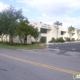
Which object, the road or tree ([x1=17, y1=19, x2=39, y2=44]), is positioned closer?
the road

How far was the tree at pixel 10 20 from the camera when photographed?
117ft

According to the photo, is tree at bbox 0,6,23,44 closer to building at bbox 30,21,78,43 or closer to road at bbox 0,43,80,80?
building at bbox 30,21,78,43

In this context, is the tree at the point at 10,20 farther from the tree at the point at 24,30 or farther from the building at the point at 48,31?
the building at the point at 48,31

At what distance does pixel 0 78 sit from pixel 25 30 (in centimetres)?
2927

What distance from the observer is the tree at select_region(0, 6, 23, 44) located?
35.6 meters

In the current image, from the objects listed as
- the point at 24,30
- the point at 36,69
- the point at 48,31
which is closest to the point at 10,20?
the point at 24,30

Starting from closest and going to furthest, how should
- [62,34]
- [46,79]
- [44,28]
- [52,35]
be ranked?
1. [46,79]
2. [44,28]
3. [52,35]
4. [62,34]

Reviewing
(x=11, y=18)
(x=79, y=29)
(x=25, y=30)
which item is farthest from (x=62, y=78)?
(x=79, y=29)

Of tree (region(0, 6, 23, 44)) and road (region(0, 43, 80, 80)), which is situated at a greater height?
tree (region(0, 6, 23, 44))

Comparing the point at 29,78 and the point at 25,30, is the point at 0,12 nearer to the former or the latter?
the point at 25,30

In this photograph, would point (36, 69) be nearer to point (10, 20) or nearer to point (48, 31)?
point (10, 20)

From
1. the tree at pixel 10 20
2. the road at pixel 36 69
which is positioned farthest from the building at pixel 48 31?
the road at pixel 36 69

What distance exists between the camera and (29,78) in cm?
667

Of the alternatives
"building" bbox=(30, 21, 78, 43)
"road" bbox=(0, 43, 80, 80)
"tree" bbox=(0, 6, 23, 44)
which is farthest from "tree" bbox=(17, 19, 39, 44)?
"road" bbox=(0, 43, 80, 80)
